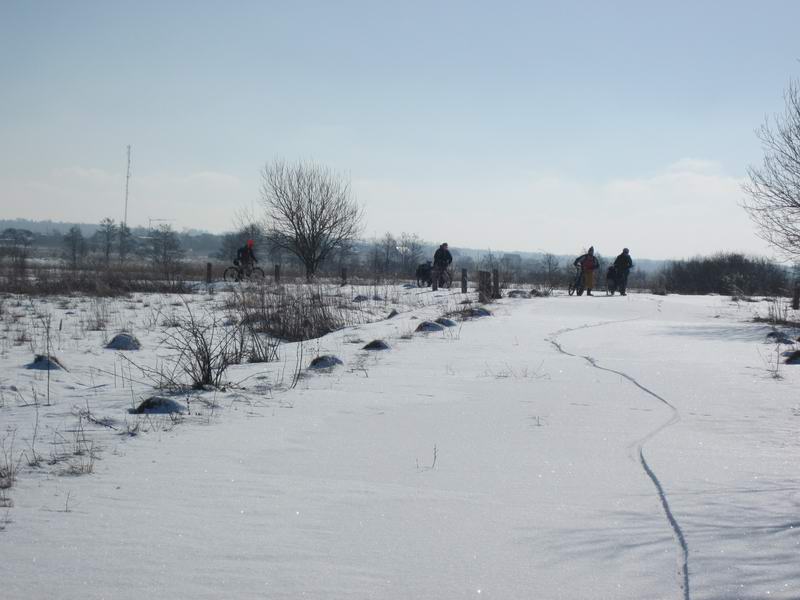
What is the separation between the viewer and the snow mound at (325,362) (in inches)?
249

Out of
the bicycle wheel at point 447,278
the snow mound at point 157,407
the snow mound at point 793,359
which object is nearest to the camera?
the snow mound at point 157,407

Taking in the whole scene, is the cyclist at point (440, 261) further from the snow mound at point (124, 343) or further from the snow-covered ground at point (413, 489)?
the snow-covered ground at point (413, 489)

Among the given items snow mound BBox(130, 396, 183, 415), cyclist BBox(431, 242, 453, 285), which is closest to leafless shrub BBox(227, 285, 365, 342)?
snow mound BBox(130, 396, 183, 415)

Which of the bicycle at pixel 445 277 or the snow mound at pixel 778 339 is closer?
the snow mound at pixel 778 339

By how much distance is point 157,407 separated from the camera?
4.34 meters

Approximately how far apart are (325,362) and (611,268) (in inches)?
663

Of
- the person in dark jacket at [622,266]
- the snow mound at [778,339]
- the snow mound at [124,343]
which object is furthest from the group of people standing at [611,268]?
the snow mound at [124,343]

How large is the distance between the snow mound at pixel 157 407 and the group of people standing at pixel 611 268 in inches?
690

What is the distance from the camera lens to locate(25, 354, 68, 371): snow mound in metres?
7.08

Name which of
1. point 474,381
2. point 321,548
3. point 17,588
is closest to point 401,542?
point 321,548

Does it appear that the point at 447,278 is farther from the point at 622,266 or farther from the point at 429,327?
the point at 429,327

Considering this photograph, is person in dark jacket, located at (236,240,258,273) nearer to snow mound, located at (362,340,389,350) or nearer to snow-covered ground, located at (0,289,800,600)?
snow mound, located at (362,340,389,350)

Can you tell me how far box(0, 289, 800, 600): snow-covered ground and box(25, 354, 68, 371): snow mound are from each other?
44.1 inches

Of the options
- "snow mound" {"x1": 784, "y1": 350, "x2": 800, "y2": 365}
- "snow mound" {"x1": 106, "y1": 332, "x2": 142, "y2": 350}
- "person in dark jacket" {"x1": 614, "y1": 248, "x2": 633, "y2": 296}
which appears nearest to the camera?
"snow mound" {"x1": 784, "y1": 350, "x2": 800, "y2": 365}
